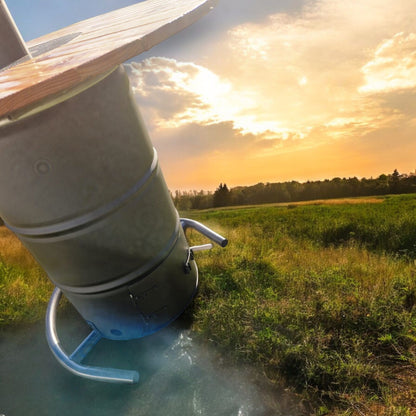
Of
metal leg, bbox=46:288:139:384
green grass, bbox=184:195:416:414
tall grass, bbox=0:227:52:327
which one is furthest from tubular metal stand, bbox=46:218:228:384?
tall grass, bbox=0:227:52:327

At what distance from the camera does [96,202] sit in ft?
4.98

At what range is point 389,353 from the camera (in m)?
2.16

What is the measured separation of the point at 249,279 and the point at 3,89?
2688mm

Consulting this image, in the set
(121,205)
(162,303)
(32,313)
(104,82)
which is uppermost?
(104,82)

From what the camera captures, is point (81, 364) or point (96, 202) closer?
point (96, 202)

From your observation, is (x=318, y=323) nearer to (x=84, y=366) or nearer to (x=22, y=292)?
(x=84, y=366)

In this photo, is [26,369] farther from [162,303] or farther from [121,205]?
[121,205]

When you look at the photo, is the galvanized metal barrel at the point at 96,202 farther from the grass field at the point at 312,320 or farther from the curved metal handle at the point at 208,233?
the grass field at the point at 312,320

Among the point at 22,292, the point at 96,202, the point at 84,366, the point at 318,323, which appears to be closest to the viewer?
the point at 96,202

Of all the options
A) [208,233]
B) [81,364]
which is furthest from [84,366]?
[208,233]

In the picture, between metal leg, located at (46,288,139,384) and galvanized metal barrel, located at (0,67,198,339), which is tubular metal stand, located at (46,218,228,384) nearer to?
metal leg, located at (46,288,139,384)

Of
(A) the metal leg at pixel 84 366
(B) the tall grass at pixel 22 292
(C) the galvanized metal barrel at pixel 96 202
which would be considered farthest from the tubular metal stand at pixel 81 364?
(B) the tall grass at pixel 22 292

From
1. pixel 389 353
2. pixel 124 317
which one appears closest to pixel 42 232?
pixel 124 317

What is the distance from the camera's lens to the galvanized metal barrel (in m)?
1.35
